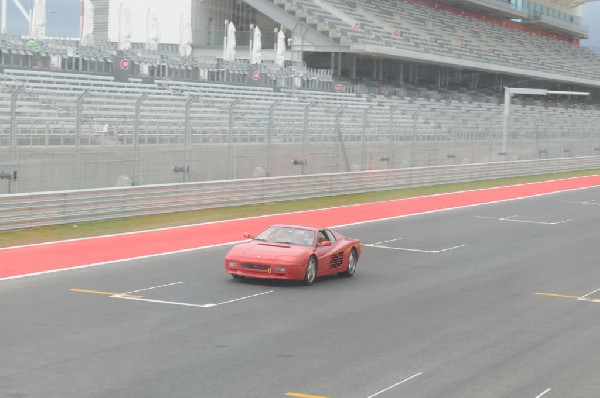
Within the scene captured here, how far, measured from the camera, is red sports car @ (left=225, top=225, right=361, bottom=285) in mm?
16891

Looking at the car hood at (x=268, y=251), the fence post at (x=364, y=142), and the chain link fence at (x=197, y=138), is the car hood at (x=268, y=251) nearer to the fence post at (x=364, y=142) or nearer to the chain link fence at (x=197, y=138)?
the chain link fence at (x=197, y=138)

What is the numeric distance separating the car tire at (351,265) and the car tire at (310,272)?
3.68 ft

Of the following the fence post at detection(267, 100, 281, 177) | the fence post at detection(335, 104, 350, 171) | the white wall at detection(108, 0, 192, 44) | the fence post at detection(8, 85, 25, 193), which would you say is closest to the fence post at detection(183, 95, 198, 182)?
the fence post at detection(267, 100, 281, 177)

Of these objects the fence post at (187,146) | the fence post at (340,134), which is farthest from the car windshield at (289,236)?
the fence post at (340,134)

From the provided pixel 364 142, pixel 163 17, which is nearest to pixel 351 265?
pixel 364 142

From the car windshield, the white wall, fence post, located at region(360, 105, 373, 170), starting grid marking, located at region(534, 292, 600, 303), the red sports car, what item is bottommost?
starting grid marking, located at region(534, 292, 600, 303)

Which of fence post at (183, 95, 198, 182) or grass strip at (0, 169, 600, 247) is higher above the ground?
fence post at (183, 95, 198, 182)

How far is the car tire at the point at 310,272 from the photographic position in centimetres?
1727

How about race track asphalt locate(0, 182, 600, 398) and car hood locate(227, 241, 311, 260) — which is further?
car hood locate(227, 241, 311, 260)

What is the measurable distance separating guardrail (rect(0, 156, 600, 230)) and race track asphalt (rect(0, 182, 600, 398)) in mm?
4219

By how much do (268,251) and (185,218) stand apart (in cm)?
995

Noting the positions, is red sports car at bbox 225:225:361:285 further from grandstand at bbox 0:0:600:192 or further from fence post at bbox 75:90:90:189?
fence post at bbox 75:90:90:189

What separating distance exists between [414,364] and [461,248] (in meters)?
12.3

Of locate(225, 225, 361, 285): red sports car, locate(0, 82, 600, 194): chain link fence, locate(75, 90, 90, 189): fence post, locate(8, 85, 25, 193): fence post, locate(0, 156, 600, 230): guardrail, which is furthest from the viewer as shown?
locate(0, 82, 600, 194): chain link fence
